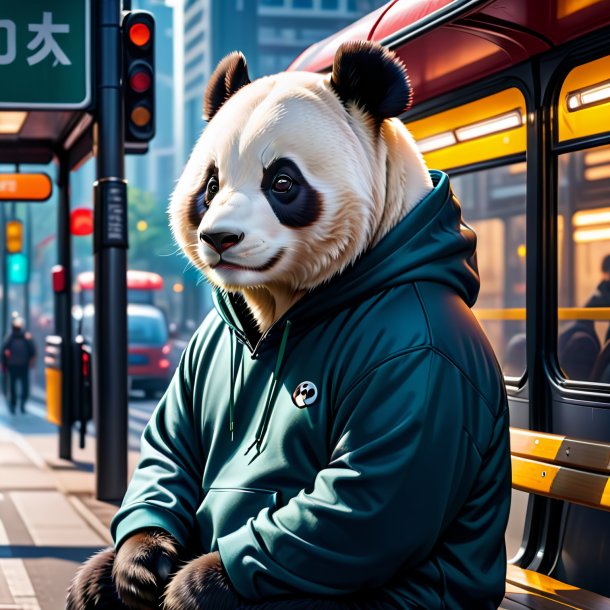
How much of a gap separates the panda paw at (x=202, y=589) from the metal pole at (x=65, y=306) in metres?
8.81

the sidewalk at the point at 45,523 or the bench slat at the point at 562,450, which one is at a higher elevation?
the bench slat at the point at 562,450

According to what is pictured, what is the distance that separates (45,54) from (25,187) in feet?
11.7

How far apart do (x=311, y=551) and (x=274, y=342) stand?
468mm

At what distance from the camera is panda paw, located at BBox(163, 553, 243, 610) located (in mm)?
2084

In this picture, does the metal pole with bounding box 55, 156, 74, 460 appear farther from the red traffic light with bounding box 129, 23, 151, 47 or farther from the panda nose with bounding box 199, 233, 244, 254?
the panda nose with bounding box 199, 233, 244, 254

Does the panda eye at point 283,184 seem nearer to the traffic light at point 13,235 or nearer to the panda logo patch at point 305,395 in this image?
the panda logo patch at point 305,395

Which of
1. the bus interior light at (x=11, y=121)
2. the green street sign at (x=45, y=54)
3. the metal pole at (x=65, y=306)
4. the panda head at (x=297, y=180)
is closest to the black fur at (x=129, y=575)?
the panda head at (x=297, y=180)

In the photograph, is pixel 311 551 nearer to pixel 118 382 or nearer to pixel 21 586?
pixel 21 586

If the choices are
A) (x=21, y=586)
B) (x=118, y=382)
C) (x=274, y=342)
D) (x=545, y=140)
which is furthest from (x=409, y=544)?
(x=118, y=382)

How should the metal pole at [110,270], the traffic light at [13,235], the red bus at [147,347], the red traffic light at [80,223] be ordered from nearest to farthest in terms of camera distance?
the metal pole at [110,270] → the red traffic light at [80,223] → the traffic light at [13,235] → the red bus at [147,347]

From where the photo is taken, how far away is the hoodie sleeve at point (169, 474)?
2.36 meters

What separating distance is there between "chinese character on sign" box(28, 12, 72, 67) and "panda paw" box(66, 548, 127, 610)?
564cm

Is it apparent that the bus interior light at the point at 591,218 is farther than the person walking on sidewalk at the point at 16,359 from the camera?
No

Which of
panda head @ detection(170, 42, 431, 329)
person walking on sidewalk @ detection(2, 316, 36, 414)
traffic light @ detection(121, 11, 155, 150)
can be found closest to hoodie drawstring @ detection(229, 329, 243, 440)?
panda head @ detection(170, 42, 431, 329)
